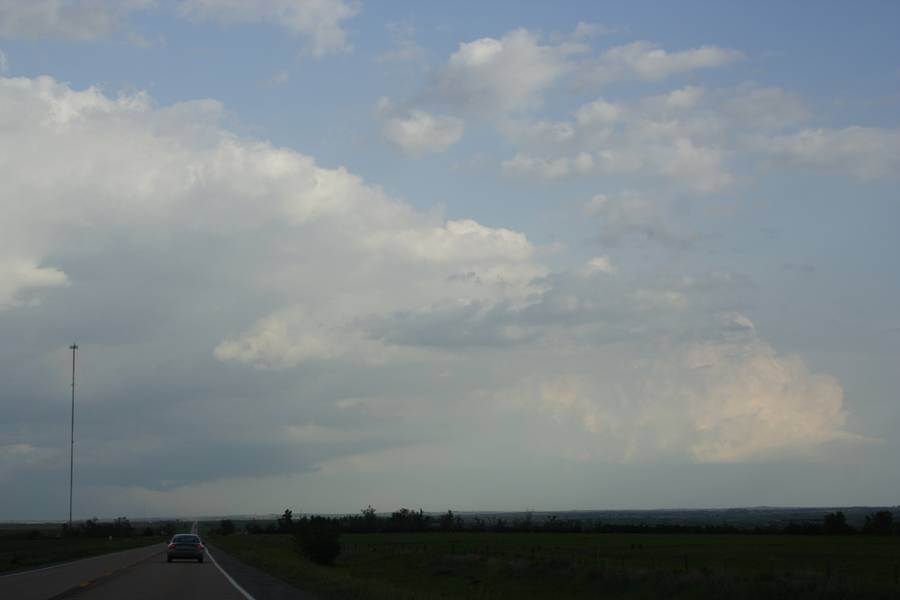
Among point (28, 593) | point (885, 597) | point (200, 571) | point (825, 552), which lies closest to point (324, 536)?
point (200, 571)

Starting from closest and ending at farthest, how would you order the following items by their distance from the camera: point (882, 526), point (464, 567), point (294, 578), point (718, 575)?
1. point (718, 575)
2. point (294, 578)
3. point (464, 567)
4. point (882, 526)

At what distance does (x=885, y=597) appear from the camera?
81.6 feet

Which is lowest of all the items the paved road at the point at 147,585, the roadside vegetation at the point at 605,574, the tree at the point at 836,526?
the tree at the point at 836,526

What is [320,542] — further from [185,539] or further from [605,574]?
[605,574]

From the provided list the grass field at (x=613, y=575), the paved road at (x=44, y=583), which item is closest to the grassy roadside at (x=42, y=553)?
the paved road at (x=44, y=583)

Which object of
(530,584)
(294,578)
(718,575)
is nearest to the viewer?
(718,575)

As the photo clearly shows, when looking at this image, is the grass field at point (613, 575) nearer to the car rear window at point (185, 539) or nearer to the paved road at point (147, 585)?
the paved road at point (147, 585)

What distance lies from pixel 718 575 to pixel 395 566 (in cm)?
3157

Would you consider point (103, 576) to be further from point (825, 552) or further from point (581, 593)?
point (825, 552)

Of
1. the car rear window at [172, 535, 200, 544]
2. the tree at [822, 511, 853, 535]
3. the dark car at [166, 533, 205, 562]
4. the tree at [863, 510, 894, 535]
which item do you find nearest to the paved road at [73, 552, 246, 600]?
the dark car at [166, 533, 205, 562]

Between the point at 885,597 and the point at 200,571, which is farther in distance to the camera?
the point at 200,571

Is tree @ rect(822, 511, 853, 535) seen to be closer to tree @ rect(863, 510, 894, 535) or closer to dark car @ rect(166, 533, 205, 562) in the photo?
tree @ rect(863, 510, 894, 535)

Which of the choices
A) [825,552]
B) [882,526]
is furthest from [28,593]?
[882,526]

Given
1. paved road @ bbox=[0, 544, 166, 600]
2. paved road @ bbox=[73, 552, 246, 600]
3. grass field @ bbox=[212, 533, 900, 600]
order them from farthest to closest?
1. grass field @ bbox=[212, 533, 900, 600]
2. paved road @ bbox=[0, 544, 166, 600]
3. paved road @ bbox=[73, 552, 246, 600]
